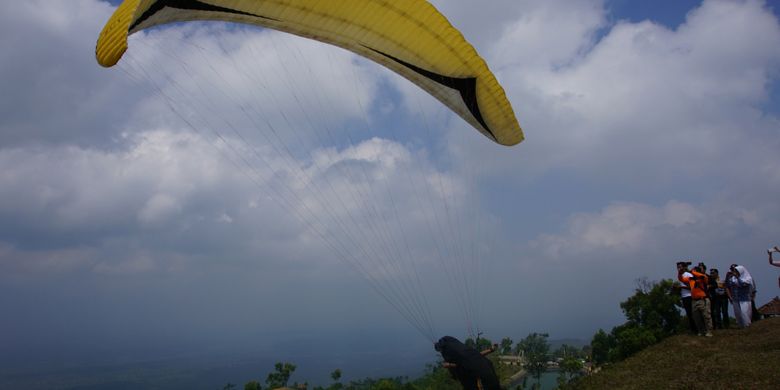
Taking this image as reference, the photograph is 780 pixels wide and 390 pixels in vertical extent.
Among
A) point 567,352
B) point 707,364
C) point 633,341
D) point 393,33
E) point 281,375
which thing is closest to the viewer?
point 707,364

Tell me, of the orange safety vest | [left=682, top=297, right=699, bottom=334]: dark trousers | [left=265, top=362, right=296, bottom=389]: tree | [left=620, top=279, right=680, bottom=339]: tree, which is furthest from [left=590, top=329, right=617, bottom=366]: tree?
[left=265, top=362, right=296, bottom=389]: tree

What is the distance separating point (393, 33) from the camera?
342 inches

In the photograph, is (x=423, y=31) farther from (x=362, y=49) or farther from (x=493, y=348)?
(x=493, y=348)

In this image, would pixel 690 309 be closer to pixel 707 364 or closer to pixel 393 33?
pixel 707 364

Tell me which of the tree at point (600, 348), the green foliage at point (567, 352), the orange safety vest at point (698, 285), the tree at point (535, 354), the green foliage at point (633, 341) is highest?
the orange safety vest at point (698, 285)

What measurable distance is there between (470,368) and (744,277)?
25.2 ft

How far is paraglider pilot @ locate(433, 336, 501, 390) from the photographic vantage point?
838 centimetres

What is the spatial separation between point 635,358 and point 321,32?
10.1 m

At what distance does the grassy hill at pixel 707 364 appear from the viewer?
6.86m

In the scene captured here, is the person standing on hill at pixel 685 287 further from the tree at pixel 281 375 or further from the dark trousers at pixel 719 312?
the tree at pixel 281 375

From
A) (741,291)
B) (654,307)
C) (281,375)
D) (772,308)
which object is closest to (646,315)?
(654,307)

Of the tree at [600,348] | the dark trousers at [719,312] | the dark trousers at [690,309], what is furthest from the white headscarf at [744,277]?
the tree at [600,348]

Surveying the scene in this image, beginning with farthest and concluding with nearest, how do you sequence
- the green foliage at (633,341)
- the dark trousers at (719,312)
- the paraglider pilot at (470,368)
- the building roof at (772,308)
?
the green foliage at (633,341)
the building roof at (772,308)
the dark trousers at (719,312)
the paraglider pilot at (470,368)

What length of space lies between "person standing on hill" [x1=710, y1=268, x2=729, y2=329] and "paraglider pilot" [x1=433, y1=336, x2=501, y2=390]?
262 inches
